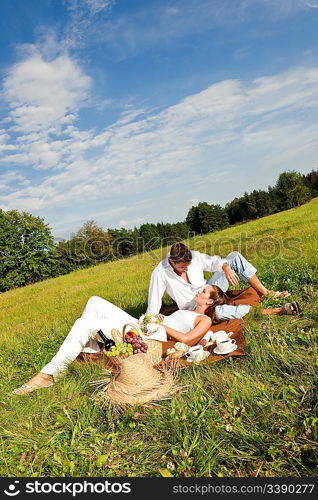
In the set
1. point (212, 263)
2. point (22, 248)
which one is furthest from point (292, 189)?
point (212, 263)

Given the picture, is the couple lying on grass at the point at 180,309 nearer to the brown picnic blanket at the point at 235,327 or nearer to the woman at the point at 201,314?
the woman at the point at 201,314

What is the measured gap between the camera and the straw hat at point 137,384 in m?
4.05

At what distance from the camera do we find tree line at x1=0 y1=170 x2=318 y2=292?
40.1m

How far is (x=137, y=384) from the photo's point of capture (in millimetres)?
4105

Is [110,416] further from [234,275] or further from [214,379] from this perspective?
[234,275]

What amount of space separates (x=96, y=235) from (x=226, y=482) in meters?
54.2

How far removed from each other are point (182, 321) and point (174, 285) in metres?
1.08

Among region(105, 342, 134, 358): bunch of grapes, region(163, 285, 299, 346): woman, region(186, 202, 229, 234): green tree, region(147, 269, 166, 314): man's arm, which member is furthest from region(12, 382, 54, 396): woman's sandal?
region(186, 202, 229, 234): green tree

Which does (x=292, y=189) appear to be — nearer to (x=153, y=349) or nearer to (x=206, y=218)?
(x=206, y=218)

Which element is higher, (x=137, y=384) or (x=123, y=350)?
(x=123, y=350)

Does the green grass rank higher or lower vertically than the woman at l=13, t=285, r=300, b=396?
lower

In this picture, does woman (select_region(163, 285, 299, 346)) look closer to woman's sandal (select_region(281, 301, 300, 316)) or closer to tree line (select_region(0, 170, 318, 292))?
woman's sandal (select_region(281, 301, 300, 316))

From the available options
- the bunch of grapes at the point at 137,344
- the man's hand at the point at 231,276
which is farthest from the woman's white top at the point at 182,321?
the bunch of grapes at the point at 137,344

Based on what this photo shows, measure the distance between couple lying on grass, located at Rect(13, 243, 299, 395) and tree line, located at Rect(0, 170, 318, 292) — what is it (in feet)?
85.7
